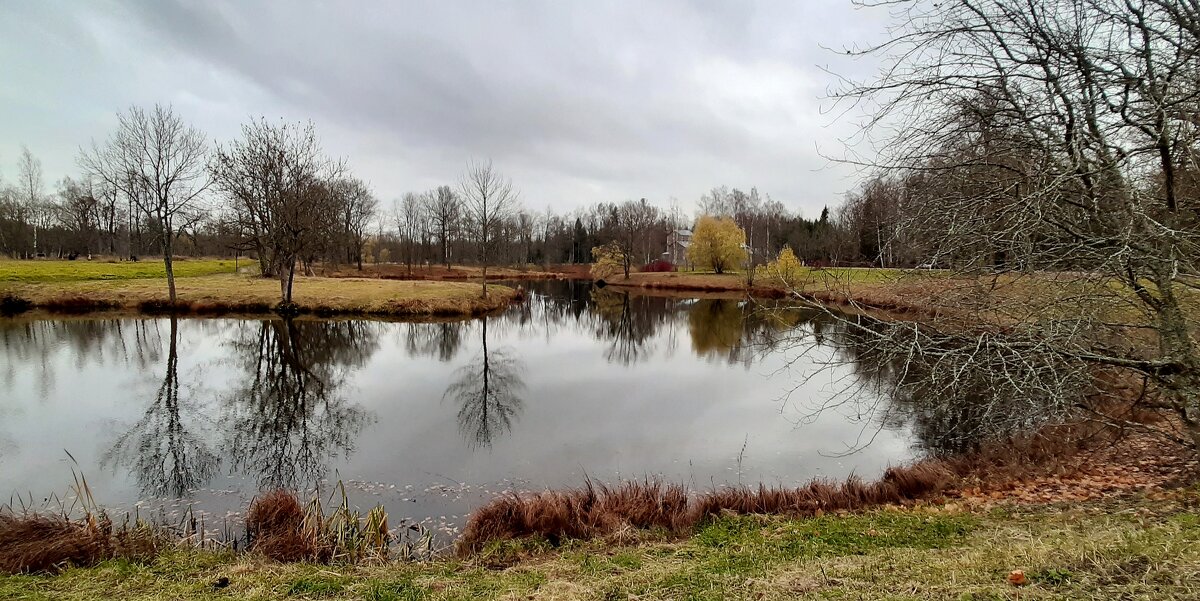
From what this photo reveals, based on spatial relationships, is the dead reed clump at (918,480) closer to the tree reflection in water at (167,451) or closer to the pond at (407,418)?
the pond at (407,418)

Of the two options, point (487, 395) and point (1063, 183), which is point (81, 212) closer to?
point (487, 395)

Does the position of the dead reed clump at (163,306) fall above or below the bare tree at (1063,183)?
below

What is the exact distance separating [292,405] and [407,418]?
2.68 meters

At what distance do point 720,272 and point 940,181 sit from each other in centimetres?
4797

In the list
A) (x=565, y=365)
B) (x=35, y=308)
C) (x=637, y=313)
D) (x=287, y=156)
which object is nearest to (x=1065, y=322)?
(x=565, y=365)

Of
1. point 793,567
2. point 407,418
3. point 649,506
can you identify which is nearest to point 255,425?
point 407,418

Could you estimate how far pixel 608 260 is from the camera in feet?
181

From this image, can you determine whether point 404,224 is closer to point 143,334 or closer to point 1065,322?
point 143,334

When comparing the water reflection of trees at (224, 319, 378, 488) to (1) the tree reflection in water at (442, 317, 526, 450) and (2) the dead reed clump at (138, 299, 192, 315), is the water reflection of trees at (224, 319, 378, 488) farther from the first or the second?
(2) the dead reed clump at (138, 299, 192, 315)

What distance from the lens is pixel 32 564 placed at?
462 centimetres

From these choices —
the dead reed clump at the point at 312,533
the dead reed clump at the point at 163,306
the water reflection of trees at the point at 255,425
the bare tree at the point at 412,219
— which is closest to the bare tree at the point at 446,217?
the bare tree at the point at 412,219

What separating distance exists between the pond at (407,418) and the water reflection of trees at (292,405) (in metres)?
0.06

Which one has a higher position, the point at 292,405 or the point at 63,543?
the point at 63,543

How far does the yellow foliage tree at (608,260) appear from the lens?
55.3 metres
